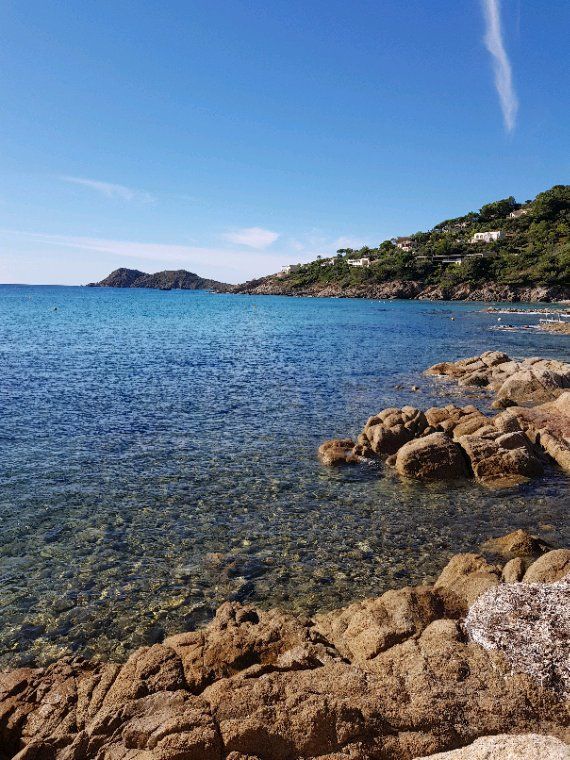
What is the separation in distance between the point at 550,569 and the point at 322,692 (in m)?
5.37

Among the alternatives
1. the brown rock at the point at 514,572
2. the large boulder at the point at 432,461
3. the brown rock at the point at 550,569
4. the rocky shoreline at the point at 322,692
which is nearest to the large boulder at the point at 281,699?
the rocky shoreline at the point at 322,692

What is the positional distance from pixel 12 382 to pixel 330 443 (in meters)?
25.6

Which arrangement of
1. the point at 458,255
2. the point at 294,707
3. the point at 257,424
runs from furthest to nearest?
the point at 458,255
the point at 257,424
the point at 294,707

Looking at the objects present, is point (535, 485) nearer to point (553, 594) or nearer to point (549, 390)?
point (553, 594)

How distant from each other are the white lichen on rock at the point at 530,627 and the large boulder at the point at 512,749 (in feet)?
2.98

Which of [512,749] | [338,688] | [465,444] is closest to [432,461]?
[465,444]

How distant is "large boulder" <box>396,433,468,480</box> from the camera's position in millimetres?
18516

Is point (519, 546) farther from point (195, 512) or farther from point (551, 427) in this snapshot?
point (551, 427)

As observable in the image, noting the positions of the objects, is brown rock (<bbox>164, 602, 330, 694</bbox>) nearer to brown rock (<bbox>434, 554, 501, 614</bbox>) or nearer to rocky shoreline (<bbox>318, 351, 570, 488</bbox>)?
brown rock (<bbox>434, 554, 501, 614</bbox>)

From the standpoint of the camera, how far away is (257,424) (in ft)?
83.3

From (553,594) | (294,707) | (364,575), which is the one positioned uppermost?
(553,594)

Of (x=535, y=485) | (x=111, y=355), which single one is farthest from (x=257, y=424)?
(x=111, y=355)

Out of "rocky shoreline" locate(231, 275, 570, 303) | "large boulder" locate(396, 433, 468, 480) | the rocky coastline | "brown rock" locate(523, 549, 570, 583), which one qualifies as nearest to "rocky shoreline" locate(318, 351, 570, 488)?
"large boulder" locate(396, 433, 468, 480)

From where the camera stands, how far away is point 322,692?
6801 mm
